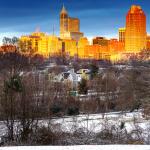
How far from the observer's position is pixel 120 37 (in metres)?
126

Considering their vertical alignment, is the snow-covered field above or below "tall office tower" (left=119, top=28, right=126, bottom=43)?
below

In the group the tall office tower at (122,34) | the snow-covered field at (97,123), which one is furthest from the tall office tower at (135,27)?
the snow-covered field at (97,123)

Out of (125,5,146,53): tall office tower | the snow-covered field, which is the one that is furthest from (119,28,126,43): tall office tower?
the snow-covered field

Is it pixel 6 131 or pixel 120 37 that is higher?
pixel 120 37

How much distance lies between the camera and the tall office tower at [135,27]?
11575 cm

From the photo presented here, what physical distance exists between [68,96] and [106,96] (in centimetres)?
311

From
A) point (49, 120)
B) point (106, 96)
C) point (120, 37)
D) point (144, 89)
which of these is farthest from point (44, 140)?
point (120, 37)

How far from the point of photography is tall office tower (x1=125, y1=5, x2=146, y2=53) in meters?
116

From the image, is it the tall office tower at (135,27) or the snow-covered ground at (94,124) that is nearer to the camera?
the snow-covered ground at (94,124)

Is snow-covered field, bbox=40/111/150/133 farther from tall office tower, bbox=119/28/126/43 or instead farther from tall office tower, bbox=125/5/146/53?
tall office tower, bbox=119/28/126/43

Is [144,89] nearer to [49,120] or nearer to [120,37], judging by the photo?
[49,120]

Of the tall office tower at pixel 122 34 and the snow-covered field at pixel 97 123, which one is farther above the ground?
the tall office tower at pixel 122 34

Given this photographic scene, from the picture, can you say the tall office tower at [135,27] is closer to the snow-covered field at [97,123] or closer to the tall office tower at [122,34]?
the tall office tower at [122,34]

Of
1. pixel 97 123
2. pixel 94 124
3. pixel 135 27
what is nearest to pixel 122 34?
pixel 135 27
